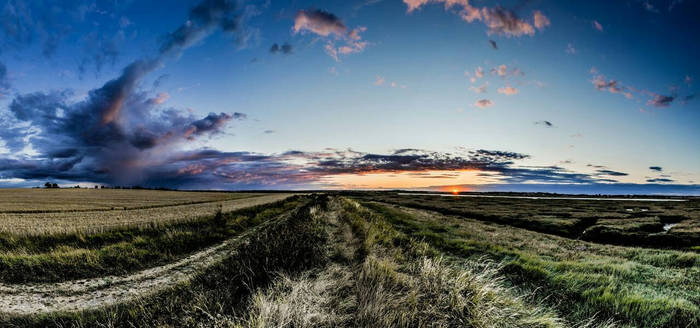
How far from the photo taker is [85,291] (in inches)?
335

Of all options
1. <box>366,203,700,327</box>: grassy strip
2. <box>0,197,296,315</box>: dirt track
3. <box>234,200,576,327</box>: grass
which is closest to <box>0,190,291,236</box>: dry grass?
<box>0,197,296,315</box>: dirt track

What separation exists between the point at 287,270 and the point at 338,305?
2280 millimetres

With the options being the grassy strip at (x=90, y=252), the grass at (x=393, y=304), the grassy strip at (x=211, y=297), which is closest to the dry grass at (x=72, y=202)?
the grassy strip at (x=90, y=252)

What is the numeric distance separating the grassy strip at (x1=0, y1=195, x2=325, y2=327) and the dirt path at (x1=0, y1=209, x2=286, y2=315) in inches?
36.2

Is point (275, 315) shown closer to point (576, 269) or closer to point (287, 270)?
point (287, 270)

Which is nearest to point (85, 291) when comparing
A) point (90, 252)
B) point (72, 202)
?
point (90, 252)

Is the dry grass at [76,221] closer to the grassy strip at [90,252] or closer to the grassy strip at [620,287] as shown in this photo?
the grassy strip at [90,252]

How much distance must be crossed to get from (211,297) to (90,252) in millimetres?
10248

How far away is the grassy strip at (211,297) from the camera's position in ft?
16.2

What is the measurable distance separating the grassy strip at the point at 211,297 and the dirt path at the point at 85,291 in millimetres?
919

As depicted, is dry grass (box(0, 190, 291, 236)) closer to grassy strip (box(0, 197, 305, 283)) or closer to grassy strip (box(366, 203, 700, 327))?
grassy strip (box(0, 197, 305, 283))

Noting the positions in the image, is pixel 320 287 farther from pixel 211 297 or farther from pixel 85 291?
pixel 85 291

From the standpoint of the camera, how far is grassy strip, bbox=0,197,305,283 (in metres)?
10.2

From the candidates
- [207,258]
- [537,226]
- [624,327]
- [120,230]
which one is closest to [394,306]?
[624,327]
